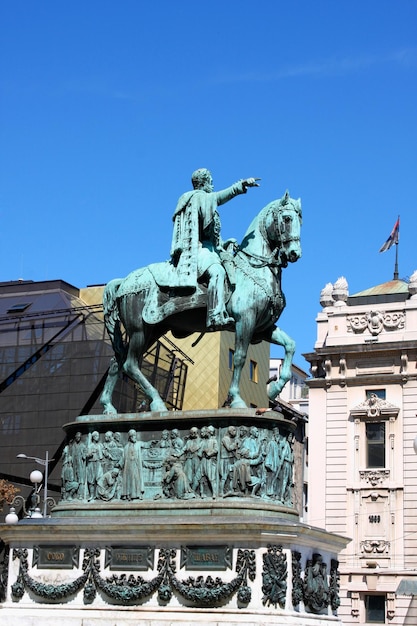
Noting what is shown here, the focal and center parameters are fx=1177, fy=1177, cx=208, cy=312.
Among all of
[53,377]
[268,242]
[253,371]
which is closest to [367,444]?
[53,377]

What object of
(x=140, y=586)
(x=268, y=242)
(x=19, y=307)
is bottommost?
(x=140, y=586)

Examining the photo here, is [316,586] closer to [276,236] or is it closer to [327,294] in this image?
[276,236]

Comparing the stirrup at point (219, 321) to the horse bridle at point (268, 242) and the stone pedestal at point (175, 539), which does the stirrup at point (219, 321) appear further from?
the stone pedestal at point (175, 539)

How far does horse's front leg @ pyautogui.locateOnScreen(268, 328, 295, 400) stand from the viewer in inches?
836

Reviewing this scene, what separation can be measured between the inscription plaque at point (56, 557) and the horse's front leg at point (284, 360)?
14.7ft

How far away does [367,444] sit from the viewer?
153 ft

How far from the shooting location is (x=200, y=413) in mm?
20500

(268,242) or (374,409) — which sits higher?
(374,409)

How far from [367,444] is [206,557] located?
28.1 meters

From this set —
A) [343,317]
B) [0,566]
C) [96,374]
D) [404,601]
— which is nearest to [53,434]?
[96,374]

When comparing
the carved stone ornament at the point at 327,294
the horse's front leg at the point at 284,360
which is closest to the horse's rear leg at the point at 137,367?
the horse's front leg at the point at 284,360

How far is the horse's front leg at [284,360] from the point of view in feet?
69.7

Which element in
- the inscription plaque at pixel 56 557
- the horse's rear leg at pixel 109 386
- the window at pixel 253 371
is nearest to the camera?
the inscription plaque at pixel 56 557

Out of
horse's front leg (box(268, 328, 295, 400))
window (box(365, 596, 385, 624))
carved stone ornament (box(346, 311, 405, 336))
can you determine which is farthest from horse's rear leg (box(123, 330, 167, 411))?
carved stone ornament (box(346, 311, 405, 336))
